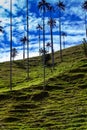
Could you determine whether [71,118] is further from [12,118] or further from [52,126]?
[12,118]

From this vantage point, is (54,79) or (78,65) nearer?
(54,79)

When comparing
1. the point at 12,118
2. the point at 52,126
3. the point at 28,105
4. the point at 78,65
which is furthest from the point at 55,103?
the point at 78,65

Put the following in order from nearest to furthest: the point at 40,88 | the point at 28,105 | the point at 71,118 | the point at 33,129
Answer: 1. the point at 33,129
2. the point at 71,118
3. the point at 28,105
4. the point at 40,88

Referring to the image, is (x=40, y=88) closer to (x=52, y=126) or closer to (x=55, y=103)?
(x=55, y=103)

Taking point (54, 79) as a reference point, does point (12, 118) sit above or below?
below

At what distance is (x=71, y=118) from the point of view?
74938 mm

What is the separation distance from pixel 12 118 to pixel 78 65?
53950 mm

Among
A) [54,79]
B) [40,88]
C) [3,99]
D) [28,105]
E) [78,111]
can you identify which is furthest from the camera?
[54,79]

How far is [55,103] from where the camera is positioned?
9019 cm

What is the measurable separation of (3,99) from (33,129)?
1251 inches

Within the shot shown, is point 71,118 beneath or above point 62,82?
beneath

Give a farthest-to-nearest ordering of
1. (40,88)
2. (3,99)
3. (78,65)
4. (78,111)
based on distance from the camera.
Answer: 1. (78,65)
2. (40,88)
3. (3,99)
4. (78,111)

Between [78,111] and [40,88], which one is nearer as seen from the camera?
[78,111]

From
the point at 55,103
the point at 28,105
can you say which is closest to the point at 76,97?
the point at 55,103
